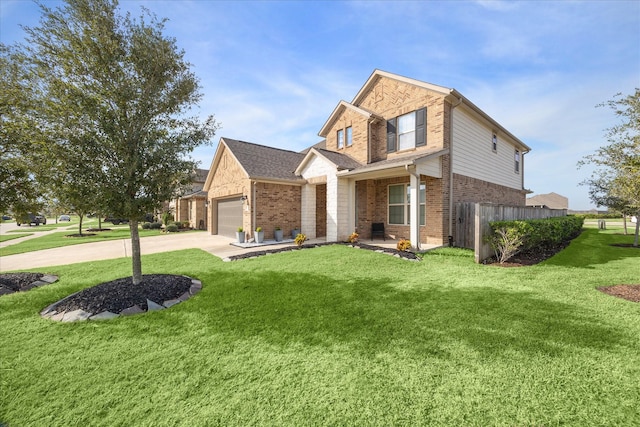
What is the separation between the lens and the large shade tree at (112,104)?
501 centimetres

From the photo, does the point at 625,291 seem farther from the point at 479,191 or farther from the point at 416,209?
the point at 479,191

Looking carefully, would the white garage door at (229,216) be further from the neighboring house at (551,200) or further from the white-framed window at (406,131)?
the neighboring house at (551,200)

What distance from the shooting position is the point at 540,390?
2.61 meters

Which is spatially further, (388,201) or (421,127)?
(388,201)

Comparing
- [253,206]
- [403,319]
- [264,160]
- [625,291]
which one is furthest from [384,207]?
[403,319]

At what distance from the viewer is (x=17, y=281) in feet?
22.3

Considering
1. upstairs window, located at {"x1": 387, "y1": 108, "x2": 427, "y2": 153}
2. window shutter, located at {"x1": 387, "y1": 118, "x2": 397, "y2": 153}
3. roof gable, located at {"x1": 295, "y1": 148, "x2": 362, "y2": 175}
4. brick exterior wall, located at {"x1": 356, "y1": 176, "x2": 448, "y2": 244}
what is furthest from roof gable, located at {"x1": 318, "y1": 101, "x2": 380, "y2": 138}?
brick exterior wall, located at {"x1": 356, "y1": 176, "x2": 448, "y2": 244}

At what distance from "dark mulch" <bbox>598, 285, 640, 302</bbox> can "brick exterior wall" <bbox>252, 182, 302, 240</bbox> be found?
1212cm

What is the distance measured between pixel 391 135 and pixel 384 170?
Result: 10.4ft

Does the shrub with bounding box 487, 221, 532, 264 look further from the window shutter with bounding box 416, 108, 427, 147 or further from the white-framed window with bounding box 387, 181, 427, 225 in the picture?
the window shutter with bounding box 416, 108, 427, 147

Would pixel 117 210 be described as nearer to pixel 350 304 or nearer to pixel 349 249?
Answer: pixel 350 304

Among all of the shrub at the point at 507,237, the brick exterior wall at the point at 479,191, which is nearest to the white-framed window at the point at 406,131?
the brick exterior wall at the point at 479,191

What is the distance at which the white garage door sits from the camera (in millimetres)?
15477

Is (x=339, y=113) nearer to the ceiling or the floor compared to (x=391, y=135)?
nearer to the ceiling
